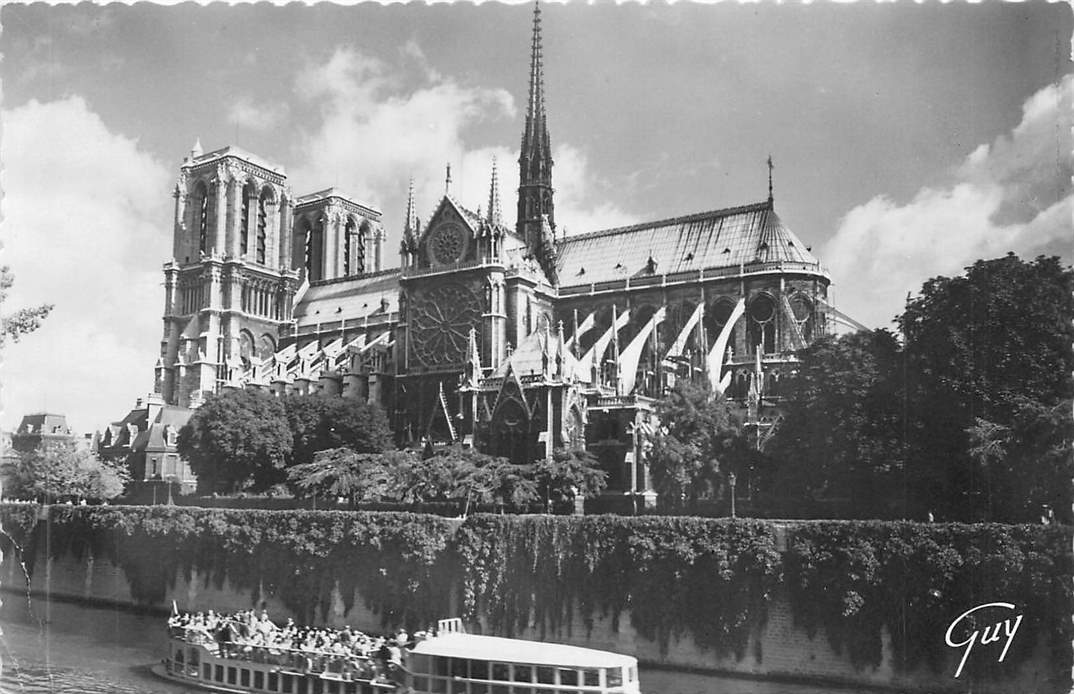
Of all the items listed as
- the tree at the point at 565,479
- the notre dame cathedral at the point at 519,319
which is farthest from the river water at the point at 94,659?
the notre dame cathedral at the point at 519,319

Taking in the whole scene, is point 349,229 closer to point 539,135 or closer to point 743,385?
point 539,135

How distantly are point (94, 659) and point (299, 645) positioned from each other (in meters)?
9.80

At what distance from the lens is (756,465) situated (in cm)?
5459

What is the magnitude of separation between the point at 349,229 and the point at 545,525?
323 feet

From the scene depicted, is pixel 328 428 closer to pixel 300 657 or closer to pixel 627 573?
pixel 627 573

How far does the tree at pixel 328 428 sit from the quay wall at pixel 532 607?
1933cm

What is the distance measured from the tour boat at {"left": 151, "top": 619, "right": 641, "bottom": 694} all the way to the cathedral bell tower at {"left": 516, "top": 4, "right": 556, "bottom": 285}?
5948cm

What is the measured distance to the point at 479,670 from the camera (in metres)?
33.0

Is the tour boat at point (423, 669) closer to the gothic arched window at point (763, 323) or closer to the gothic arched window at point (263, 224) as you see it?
the gothic arched window at point (763, 323)

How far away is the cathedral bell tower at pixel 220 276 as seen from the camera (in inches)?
4323

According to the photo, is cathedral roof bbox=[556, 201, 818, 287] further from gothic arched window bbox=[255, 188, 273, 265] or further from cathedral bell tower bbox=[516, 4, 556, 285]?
gothic arched window bbox=[255, 188, 273, 265]

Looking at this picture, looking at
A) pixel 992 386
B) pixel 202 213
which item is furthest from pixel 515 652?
pixel 202 213

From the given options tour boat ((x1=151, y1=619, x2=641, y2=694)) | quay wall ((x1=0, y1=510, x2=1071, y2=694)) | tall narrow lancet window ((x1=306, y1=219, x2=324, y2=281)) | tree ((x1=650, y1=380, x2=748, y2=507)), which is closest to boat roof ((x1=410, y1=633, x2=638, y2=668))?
tour boat ((x1=151, y1=619, x2=641, y2=694))

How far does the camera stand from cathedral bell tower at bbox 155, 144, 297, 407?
110 meters
